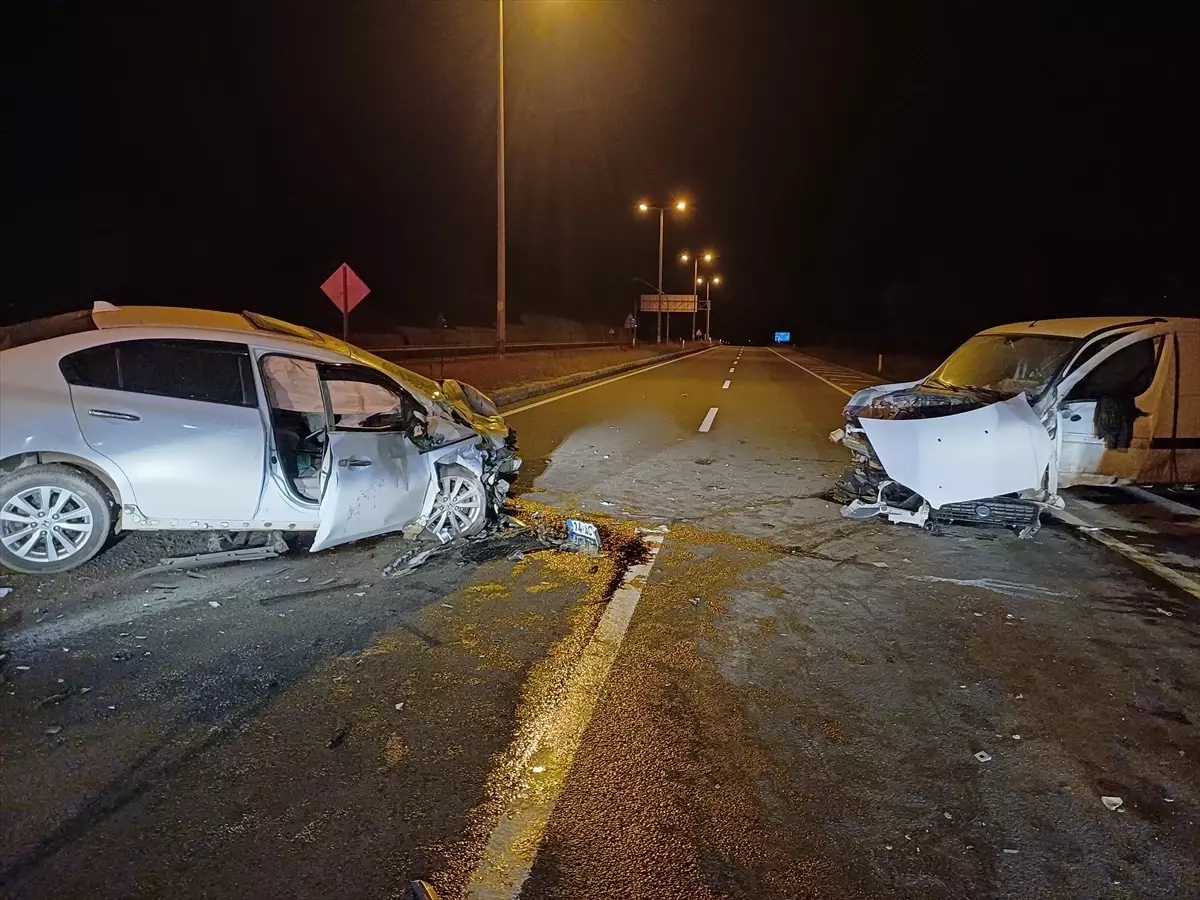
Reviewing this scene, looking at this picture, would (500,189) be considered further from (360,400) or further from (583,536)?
(583,536)

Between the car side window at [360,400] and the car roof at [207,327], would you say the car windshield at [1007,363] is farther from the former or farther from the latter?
the car roof at [207,327]

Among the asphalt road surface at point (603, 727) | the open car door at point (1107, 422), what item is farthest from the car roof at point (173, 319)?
the open car door at point (1107, 422)

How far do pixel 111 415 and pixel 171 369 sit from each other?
490 mm

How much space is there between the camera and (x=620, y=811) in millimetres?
3105

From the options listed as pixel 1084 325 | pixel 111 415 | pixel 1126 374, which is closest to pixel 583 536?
pixel 111 415

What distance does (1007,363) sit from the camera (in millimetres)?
9289

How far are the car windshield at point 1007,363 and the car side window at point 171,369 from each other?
276 inches

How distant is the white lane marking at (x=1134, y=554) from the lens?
6012mm

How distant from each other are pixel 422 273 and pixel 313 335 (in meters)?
71.5

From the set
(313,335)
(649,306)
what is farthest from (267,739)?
(649,306)

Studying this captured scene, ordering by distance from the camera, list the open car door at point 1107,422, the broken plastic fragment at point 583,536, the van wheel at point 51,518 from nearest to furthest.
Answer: the van wheel at point 51,518 < the broken plastic fragment at point 583,536 < the open car door at point 1107,422

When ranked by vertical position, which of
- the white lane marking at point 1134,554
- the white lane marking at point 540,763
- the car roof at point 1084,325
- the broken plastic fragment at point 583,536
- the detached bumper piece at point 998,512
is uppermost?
the car roof at point 1084,325

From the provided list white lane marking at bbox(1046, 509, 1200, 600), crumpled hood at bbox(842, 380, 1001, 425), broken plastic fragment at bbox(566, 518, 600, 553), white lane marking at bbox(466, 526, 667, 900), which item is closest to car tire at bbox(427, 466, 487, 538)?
broken plastic fragment at bbox(566, 518, 600, 553)

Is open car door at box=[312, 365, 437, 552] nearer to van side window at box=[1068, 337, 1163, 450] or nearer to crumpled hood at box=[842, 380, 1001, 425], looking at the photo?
crumpled hood at box=[842, 380, 1001, 425]
